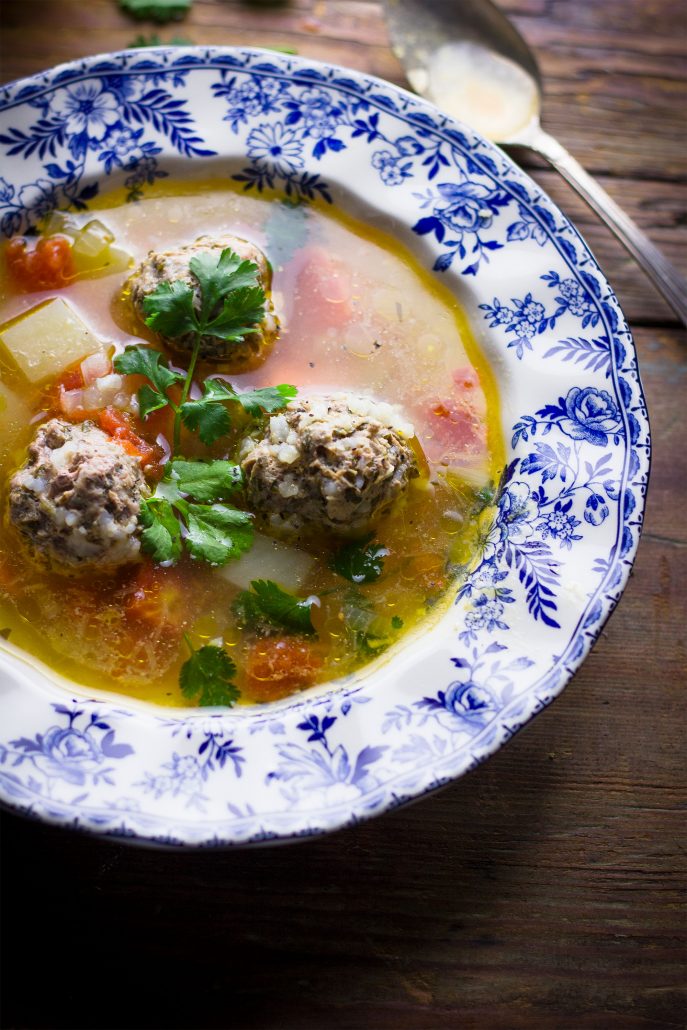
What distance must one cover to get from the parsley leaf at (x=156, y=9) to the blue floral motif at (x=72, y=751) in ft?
11.2

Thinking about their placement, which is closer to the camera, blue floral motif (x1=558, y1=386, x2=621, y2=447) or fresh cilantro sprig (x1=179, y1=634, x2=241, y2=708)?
fresh cilantro sprig (x1=179, y1=634, x2=241, y2=708)

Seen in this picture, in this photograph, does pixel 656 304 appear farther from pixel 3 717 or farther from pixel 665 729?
pixel 3 717

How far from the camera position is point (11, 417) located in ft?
11.6

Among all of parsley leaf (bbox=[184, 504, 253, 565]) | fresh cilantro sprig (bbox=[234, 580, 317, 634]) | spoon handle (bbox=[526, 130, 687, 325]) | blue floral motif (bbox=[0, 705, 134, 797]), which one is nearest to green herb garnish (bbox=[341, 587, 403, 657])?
fresh cilantro sprig (bbox=[234, 580, 317, 634])

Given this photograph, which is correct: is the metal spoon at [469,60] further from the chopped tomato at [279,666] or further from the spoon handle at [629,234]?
the chopped tomato at [279,666]

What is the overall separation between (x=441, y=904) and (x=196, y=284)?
2.56 metres

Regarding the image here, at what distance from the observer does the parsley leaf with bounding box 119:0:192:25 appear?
4.39m

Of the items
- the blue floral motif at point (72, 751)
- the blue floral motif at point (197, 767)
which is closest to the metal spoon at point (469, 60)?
the blue floral motif at point (197, 767)

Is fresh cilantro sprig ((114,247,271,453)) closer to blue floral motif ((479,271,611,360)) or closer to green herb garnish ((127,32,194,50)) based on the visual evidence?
blue floral motif ((479,271,611,360))

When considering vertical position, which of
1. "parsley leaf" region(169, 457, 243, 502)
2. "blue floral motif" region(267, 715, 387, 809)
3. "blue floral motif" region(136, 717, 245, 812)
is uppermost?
"parsley leaf" region(169, 457, 243, 502)

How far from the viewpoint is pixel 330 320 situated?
12.2 feet

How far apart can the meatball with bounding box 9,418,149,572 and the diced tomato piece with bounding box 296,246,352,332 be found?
1.02 metres

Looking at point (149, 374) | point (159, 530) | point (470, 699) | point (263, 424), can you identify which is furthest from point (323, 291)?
point (470, 699)

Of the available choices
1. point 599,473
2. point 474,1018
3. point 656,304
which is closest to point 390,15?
point 656,304
